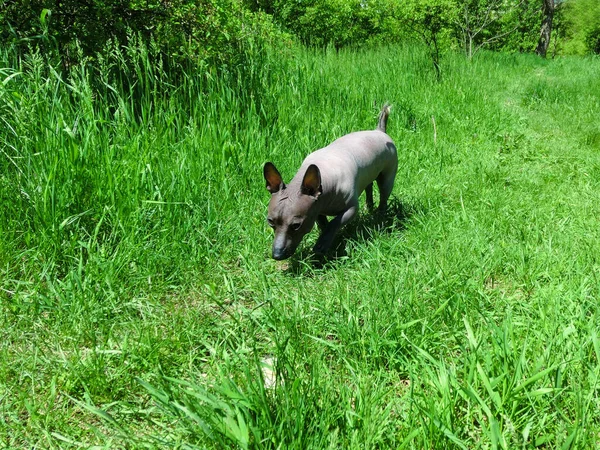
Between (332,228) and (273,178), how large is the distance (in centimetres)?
52

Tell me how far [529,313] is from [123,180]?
7.87 ft

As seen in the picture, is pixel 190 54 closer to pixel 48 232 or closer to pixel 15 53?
pixel 15 53

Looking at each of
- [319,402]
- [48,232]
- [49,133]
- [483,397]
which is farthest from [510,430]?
[49,133]

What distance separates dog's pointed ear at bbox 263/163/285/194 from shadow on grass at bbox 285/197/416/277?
454 mm

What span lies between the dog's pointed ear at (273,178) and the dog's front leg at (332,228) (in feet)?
1.39

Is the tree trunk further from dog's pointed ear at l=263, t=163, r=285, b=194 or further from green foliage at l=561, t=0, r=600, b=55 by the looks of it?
green foliage at l=561, t=0, r=600, b=55

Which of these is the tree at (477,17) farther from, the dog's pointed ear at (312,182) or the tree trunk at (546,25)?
the dog's pointed ear at (312,182)

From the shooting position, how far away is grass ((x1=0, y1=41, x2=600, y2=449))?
1.58 metres

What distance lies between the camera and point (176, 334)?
86.4 inches

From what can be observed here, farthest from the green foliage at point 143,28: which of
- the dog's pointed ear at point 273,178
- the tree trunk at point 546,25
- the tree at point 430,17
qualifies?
the tree trunk at point 546,25

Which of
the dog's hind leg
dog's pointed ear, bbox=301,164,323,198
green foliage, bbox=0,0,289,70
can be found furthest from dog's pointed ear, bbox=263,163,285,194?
green foliage, bbox=0,0,289,70

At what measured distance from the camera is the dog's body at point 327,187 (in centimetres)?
273

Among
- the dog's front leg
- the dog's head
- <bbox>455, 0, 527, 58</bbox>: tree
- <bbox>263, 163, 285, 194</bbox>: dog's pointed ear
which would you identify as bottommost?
the dog's front leg

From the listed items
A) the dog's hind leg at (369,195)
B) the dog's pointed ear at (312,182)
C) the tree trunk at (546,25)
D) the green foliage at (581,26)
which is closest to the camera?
the dog's pointed ear at (312,182)
